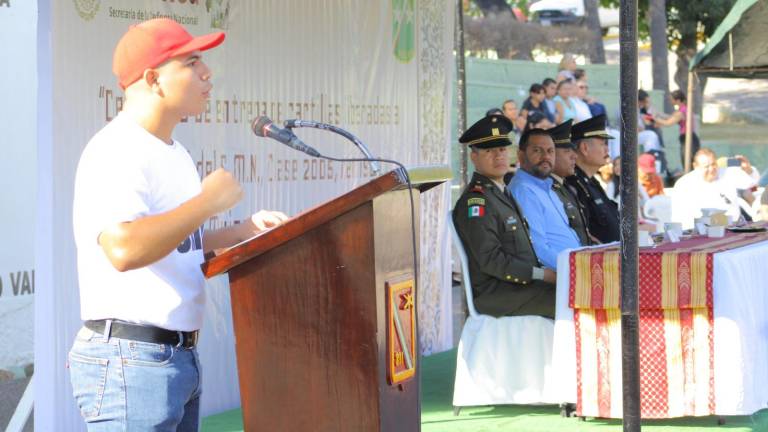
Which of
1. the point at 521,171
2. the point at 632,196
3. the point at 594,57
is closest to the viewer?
the point at 632,196

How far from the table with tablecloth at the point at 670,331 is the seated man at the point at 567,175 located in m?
0.99

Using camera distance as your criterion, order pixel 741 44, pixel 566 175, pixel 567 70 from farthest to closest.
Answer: pixel 567 70 → pixel 741 44 → pixel 566 175

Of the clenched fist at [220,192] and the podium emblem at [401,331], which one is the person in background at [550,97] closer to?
the podium emblem at [401,331]

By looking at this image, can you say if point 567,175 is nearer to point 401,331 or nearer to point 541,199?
point 541,199

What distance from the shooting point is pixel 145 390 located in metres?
2.70

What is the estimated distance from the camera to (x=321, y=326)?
3002 mm

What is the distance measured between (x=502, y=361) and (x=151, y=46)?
Answer: 13.1 ft

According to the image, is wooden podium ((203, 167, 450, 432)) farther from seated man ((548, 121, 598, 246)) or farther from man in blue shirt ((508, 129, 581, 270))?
seated man ((548, 121, 598, 246))

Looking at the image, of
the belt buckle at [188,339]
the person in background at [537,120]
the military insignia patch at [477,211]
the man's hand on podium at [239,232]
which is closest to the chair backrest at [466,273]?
the military insignia patch at [477,211]

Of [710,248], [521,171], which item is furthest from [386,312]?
[521,171]

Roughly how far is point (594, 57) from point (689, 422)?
19.5 m

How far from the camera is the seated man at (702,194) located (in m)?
10.0

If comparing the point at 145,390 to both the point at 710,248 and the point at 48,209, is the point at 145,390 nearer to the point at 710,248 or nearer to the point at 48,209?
the point at 48,209

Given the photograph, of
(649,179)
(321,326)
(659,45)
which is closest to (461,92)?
(649,179)
